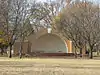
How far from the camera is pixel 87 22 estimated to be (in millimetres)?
64125

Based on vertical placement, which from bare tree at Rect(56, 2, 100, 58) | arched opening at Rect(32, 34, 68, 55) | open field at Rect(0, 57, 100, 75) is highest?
bare tree at Rect(56, 2, 100, 58)

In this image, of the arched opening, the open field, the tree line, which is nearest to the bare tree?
the tree line

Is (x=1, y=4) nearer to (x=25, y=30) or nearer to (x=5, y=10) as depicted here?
(x=5, y=10)

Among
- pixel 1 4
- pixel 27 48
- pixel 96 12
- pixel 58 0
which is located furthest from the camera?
pixel 27 48

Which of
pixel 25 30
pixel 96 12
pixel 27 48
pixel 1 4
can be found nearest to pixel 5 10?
pixel 1 4

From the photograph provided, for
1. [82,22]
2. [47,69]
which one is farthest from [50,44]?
[47,69]

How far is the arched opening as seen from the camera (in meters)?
84.2

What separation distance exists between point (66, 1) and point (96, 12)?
14.1 m

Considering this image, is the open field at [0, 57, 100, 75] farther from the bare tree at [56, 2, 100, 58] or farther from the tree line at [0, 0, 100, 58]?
the bare tree at [56, 2, 100, 58]

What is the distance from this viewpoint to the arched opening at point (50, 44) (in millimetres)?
84250

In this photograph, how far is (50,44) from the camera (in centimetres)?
8575

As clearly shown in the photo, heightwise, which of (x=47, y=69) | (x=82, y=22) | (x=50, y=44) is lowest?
(x=47, y=69)

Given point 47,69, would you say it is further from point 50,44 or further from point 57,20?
point 50,44

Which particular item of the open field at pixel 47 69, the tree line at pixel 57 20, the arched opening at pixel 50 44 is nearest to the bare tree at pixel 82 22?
the tree line at pixel 57 20
